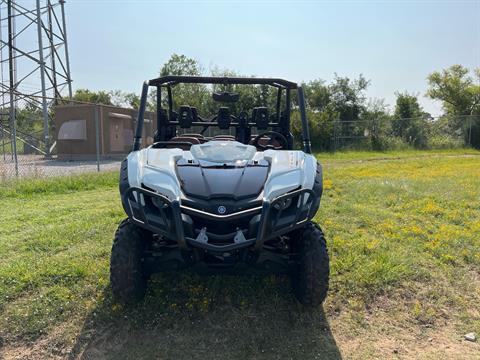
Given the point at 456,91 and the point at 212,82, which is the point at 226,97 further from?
the point at 456,91

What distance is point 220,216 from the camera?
2590 mm

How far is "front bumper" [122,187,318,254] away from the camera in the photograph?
8.41 feet

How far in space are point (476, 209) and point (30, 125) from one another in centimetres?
2283

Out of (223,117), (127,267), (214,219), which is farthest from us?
(223,117)

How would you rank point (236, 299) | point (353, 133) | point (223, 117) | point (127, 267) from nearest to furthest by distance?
point (127, 267) < point (236, 299) < point (223, 117) < point (353, 133)

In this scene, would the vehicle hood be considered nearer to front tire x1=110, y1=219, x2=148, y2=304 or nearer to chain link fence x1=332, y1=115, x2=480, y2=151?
front tire x1=110, y1=219, x2=148, y2=304

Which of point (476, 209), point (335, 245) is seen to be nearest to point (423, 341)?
point (335, 245)

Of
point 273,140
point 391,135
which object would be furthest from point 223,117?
point 391,135

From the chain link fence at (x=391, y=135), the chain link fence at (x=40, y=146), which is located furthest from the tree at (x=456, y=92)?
the chain link fence at (x=40, y=146)

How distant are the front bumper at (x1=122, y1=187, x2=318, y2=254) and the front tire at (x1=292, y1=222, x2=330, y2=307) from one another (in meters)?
0.35

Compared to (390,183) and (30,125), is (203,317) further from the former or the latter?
(30,125)

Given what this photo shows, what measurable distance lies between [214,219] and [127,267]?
2.71 ft

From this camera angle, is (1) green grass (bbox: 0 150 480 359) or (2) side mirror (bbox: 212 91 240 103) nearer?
(1) green grass (bbox: 0 150 480 359)

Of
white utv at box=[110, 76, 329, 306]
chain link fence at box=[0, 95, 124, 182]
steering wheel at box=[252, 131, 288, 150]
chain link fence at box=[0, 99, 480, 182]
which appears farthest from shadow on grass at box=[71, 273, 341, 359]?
chain link fence at box=[0, 99, 480, 182]
